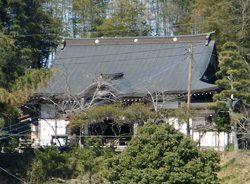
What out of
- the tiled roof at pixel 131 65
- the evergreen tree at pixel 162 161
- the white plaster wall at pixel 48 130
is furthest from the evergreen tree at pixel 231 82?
the white plaster wall at pixel 48 130

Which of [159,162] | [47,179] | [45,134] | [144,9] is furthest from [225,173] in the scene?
[144,9]

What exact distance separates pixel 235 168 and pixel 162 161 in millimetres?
6356

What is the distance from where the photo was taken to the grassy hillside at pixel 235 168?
21.5m

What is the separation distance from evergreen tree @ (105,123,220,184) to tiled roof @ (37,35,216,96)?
328 inches

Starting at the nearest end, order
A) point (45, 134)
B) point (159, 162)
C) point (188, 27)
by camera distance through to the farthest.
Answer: point (159, 162)
point (45, 134)
point (188, 27)

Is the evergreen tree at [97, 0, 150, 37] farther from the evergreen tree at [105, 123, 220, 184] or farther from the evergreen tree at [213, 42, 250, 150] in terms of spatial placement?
the evergreen tree at [105, 123, 220, 184]

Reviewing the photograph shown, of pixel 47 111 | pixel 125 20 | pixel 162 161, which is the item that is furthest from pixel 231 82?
pixel 125 20

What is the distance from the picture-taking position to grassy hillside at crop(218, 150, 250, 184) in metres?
21.5

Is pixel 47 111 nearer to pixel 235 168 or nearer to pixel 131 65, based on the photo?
pixel 131 65

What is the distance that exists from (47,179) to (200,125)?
7752 millimetres

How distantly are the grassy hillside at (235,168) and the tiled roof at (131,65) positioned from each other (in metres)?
4.02

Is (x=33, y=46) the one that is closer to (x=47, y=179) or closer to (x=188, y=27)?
(x=188, y=27)

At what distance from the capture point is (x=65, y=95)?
26.9m

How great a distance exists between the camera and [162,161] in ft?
57.1
